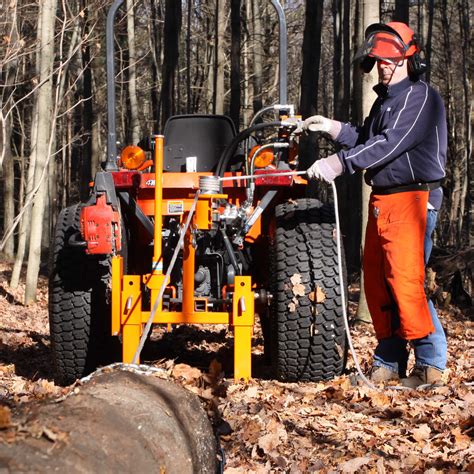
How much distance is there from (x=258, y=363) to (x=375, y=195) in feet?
7.15

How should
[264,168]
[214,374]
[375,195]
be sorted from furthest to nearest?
[264,168]
[375,195]
[214,374]

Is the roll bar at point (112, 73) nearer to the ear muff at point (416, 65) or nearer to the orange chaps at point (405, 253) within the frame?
the ear muff at point (416, 65)

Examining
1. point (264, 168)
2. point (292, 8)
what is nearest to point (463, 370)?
point (264, 168)

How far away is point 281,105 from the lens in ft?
20.9

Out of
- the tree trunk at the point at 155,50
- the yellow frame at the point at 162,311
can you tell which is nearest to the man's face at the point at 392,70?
the yellow frame at the point at 162,311

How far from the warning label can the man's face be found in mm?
1695

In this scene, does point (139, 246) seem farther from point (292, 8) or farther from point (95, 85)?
point (292, 8)

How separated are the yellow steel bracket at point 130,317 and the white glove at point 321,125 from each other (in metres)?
1.58

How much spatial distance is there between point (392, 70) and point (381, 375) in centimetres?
207

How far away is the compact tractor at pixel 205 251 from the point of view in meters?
5.87

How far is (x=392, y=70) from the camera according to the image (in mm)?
5773

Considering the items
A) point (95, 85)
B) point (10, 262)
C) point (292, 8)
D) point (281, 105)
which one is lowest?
point (10, 262)

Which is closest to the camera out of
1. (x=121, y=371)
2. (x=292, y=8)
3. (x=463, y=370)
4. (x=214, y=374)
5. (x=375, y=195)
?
(x=121, y=371)

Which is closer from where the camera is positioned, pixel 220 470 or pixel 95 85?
pixel 220 470
